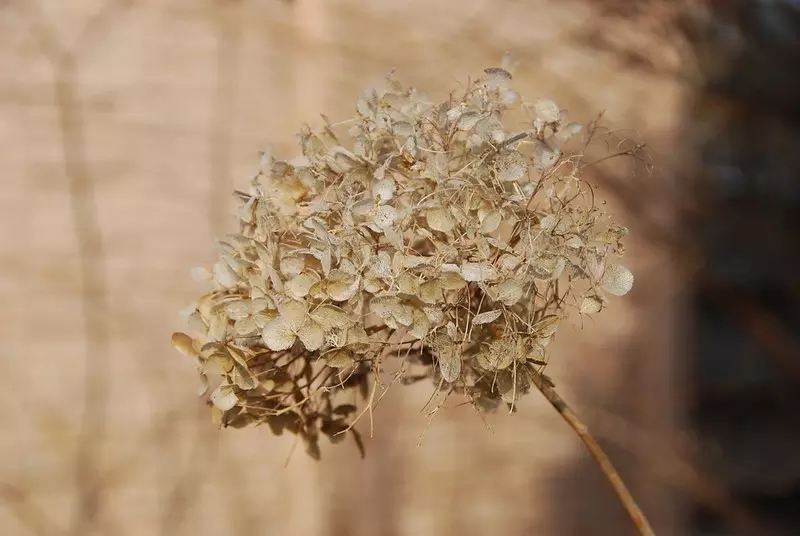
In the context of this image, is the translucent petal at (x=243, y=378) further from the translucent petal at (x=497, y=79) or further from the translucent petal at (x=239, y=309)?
the translucent petal at (x=497, y=79)

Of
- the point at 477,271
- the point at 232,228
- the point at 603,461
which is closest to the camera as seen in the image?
the point at 477,271

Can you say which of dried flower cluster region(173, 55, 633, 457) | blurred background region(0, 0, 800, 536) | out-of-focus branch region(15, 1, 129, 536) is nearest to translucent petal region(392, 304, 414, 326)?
dried flower cluster region(173, 55, 633, 457)

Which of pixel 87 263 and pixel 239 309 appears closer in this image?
pixel 239 309

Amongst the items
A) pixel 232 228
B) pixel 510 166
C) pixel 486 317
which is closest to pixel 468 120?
pixel 510 166

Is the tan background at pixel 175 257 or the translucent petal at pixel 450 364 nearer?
the translucent petal at pixel 450 364

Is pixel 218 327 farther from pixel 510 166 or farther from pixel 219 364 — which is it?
pixel 510 166

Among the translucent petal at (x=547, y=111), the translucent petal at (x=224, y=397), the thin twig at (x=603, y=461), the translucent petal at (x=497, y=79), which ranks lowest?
the thin twig at (x=603, y=461)

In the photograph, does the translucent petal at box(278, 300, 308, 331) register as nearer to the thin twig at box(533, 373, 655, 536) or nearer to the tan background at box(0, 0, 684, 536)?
the thin twig at box(533, 373, 655, 536)

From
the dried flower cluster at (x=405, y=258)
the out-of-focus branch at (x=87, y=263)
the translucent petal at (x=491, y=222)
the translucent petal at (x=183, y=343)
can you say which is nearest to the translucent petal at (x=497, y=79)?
the dried flower cluster at (x=405, y=258)
